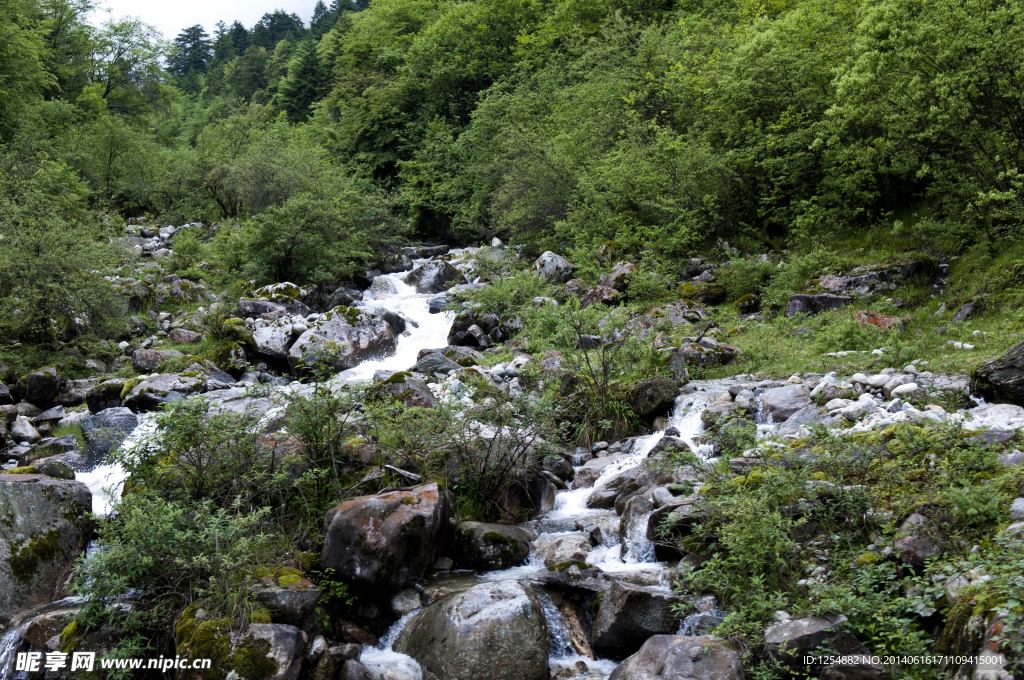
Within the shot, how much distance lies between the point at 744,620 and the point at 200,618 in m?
4.37

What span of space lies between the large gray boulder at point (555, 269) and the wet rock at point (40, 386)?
12669mm

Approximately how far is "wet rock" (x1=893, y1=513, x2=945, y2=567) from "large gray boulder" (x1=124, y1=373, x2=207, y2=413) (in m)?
12.2

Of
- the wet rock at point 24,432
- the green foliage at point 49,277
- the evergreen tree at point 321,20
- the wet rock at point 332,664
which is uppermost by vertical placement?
the evergreen tree at point 321,20

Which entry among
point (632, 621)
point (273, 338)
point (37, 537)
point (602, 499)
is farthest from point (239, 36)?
point (632, 621)

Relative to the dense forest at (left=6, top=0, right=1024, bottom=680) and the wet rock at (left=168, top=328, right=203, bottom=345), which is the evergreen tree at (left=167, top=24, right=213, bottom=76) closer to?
the dense forest at (left=6, top=0, right=1024, bottom=680)

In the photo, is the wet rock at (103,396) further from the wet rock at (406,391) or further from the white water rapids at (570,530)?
the wet rock at (406,391)

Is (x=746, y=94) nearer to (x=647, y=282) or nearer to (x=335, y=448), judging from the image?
(x=647, y=282)

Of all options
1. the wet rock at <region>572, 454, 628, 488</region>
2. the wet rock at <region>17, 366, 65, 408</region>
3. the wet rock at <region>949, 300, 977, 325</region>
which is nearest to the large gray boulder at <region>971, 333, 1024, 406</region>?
the wet rock at <region>949, 300, 977, 325</region>

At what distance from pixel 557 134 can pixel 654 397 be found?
55.7 feet

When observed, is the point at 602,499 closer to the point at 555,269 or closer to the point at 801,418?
the point at 801,418

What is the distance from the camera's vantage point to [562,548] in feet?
21.9

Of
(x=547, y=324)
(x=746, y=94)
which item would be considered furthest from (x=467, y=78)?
(x=547, y=324)

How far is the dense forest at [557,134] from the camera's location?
40.0 ft

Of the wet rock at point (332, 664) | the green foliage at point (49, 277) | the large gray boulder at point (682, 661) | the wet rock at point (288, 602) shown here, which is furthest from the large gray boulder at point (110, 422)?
the large gray boulder at point (682, 661)
